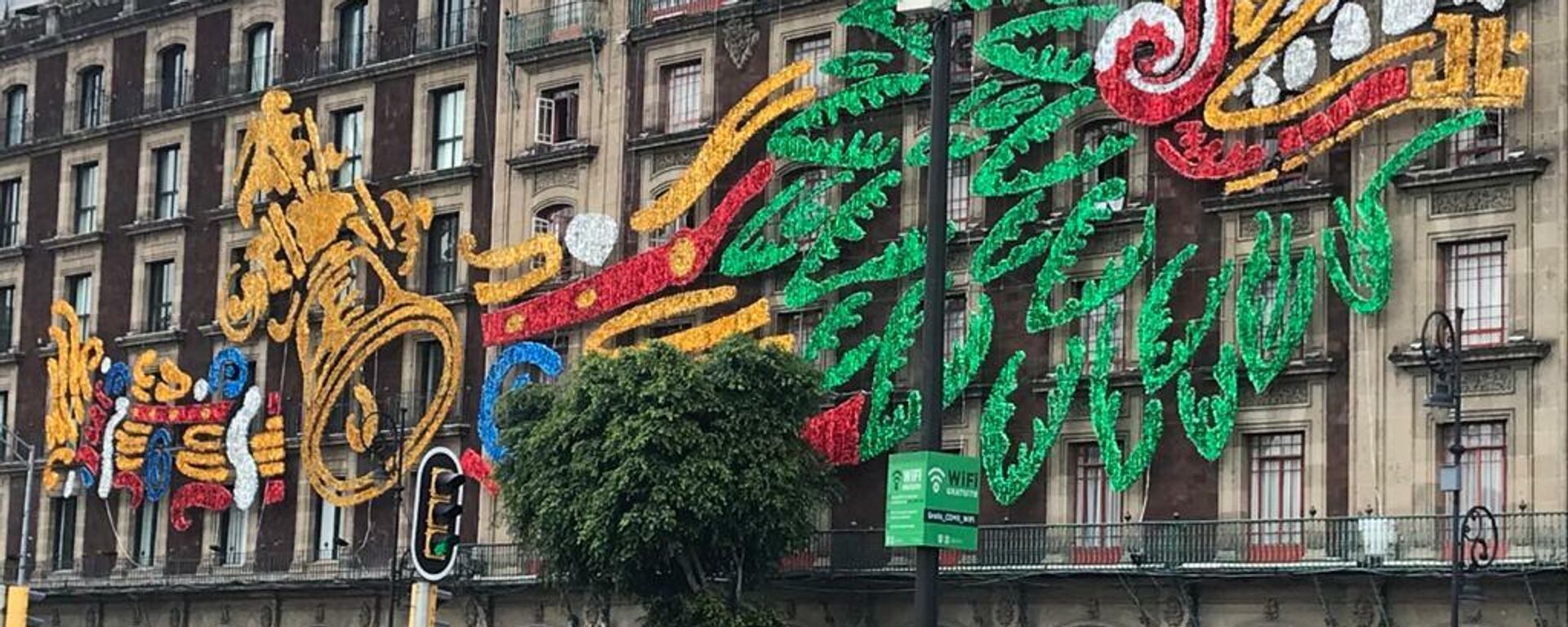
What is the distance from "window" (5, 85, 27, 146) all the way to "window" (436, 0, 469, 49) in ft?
54.5

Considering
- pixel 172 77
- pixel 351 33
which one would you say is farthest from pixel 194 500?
pixel 351 33

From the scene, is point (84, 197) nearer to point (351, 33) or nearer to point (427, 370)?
point (351, 33)

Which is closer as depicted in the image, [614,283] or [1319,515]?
[1319,515]

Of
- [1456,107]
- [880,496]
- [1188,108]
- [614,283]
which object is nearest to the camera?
[1456,107]

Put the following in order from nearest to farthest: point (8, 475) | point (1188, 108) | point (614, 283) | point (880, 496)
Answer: point (1188, 108) < point (880, 496) < point (614, 283) < point (8, 475)

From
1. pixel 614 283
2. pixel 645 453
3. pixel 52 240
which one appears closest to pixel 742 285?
pixel 614 283

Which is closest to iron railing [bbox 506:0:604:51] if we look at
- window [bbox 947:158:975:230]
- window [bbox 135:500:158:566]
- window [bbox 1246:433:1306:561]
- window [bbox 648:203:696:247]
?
window [bbox 648:203:696:247]

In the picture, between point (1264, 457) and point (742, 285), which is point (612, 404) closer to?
point (742, 285)

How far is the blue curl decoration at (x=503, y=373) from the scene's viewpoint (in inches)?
2328

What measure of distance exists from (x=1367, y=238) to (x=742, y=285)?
46.7 feet

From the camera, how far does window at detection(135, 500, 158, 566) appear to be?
6856 centimetres

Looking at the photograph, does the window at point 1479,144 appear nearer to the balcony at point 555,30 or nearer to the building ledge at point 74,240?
the balcony at point 555,30

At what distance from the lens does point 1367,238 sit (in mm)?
46562

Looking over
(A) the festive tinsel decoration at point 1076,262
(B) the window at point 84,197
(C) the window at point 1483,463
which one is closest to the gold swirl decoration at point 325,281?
(B) the window at point 84,197
